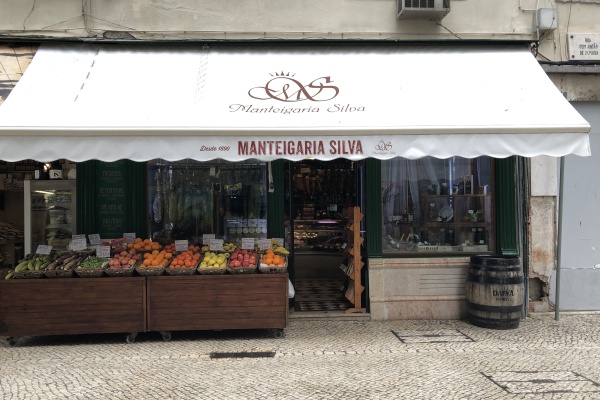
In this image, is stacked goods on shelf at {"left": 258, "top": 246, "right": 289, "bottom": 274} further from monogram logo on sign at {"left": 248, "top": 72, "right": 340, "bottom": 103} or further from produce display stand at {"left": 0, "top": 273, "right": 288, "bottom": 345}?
monogram logo on sign at {"left": 248, "top": 72, "right": 340, "bottom": 103}

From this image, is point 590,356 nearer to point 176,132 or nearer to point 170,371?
point 170,371

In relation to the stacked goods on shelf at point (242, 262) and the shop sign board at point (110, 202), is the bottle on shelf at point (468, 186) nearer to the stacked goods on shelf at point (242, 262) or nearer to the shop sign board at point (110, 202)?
the stacked goods on shelf at point (242, 262)

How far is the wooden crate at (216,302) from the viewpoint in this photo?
6238 mm

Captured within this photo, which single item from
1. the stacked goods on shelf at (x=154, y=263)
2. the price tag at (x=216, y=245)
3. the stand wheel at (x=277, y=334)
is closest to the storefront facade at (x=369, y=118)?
the price tag at (x=216, y=245)

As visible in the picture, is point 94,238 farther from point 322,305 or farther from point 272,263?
point 322,305

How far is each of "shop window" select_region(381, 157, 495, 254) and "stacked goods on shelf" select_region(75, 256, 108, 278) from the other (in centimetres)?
408

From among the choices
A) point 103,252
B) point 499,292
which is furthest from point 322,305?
point 103,252

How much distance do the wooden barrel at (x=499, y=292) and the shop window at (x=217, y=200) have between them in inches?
126

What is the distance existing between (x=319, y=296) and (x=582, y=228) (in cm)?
438

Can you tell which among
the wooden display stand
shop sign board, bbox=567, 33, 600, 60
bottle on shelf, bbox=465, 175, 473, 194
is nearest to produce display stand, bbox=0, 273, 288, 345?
the wooden display stand

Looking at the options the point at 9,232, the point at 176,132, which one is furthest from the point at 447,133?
the point at 9,232

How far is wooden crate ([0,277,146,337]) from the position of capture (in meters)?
6.09

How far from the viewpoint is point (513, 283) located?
21.7ft

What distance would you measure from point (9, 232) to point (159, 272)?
478cm
